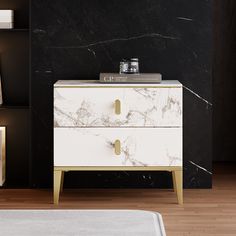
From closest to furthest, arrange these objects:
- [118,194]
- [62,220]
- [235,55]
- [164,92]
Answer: [62,220]
[164,92]
[118,194]
[235,55]

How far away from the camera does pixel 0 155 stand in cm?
503

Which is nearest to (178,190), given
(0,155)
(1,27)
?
(0,155)

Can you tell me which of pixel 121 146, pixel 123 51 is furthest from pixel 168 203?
pixel 123 51

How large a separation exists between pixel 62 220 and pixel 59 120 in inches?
27.3

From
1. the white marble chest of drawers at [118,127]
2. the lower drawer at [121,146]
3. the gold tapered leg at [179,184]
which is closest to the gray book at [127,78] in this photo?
the white marble chest of drawers at [118,127]

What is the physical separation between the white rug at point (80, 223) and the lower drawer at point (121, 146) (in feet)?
1.21

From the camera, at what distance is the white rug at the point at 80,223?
388 cm

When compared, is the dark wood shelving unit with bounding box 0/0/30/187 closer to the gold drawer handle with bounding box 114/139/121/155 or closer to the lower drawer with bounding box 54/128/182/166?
the lower drawer with bounding box 54/128/182/166

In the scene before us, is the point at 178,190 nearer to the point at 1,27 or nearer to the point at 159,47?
the point at 159,47

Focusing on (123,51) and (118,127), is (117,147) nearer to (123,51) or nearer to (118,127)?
(118,127)

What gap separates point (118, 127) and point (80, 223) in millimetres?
751

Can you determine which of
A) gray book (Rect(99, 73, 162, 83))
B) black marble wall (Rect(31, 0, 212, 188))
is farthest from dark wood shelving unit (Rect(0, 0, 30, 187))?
gray book (Rect(99, 73, 162, 83))

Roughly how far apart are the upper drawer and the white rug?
0.56m

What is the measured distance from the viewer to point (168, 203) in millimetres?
4676
